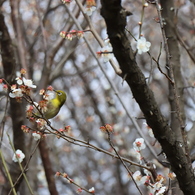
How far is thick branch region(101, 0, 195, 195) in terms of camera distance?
4.01 ft

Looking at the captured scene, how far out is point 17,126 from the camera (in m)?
2.86

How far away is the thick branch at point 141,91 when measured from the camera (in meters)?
1.22

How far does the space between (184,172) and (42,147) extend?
2.12 m

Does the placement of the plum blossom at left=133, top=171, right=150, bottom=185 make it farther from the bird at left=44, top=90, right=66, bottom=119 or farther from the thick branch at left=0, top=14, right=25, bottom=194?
the thick branch at left=0, top=14, right=25, bottom=194

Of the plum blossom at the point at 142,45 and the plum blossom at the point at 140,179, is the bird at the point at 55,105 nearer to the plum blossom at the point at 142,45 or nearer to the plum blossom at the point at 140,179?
the plum blossom at the point at 140,179

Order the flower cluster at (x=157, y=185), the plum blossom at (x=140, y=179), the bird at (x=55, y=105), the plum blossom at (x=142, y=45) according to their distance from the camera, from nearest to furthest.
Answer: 1. the plum blossom at (x=142, y=45)
2. the flower cluster at (x=157, y=185)
3. the plum blossom at (x=140, y=179)
4. the bird at (x=55, y=105)

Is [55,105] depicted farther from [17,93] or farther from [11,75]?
[11,75]

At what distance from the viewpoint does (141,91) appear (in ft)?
4.70

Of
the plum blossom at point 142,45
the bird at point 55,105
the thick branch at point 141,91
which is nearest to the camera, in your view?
the thick branch at point 141,91

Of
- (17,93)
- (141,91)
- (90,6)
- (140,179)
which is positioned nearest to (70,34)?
(90,6)

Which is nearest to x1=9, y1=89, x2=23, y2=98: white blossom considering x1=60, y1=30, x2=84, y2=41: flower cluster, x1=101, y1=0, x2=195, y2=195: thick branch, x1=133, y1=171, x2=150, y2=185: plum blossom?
x1=60, y1=30, x2=84, y2=41: flower cluster

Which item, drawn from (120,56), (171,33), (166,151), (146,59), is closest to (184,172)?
(166,151)

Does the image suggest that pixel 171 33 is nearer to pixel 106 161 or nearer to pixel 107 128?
pixel 107 128

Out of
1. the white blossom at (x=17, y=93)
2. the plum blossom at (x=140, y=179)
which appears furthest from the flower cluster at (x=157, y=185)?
the white blossom at (x=17, y=93)
